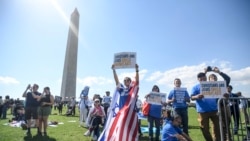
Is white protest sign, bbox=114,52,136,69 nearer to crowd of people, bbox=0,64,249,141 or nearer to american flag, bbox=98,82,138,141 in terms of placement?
crowd of people, bbox=0,64,249,141

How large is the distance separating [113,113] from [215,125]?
2.92 m

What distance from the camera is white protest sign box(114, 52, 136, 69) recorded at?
7.64 m

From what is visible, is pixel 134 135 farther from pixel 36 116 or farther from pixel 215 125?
pixel 36 116

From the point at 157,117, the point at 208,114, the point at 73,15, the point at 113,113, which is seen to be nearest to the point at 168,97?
the point at 157,117

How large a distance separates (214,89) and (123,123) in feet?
8.42

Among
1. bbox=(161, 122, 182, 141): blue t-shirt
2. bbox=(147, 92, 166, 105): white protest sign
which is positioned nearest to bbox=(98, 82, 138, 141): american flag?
bbox=(161, 122, 182, 141): blue t-shirt

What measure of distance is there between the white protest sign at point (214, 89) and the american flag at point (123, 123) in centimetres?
192

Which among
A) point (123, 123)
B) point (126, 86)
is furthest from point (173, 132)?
point (126, 86)

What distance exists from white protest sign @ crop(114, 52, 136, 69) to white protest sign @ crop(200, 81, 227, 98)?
7.30 ft

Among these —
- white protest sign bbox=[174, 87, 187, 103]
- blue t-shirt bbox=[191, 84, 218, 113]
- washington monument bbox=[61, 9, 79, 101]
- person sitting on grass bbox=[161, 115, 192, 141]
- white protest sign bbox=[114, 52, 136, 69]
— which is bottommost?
person sitting on grass bbox=[161, 115, 192, 141]

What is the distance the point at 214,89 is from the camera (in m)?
6.54

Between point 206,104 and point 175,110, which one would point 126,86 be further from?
point 206,104

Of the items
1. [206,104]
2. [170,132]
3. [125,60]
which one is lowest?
[170,132]

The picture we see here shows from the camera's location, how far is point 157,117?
8906 mm
